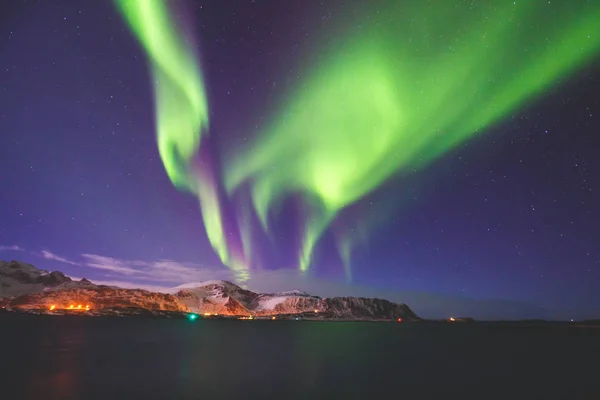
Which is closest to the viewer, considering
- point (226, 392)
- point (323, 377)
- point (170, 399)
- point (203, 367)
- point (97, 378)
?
point (170, 399)

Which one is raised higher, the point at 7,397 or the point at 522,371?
the point at 522,371

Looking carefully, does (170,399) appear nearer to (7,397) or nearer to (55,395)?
(55,395)

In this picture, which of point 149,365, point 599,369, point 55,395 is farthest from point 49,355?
point 599,369

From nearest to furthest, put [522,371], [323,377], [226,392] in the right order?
[226,392]
[323,377]
[522,371]

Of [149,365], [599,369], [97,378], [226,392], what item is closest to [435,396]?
[226,392]

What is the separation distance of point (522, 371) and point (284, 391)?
40.9 meters

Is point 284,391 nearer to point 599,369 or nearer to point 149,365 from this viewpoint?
point 149,365

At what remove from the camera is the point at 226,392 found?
113ft

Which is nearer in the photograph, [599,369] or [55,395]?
[55,395]

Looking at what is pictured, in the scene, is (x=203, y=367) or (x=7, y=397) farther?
(x=203, y=367)

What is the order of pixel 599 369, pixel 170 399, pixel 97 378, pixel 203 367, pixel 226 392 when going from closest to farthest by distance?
pixel 170 399 → pixel 226 392 → pixel 97 378 → pixel 203 367 → pixel 599 369

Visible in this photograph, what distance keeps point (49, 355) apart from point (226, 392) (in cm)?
4093

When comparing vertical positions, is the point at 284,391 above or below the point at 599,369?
below

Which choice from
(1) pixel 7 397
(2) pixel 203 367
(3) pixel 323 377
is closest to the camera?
(1) pixel 7 397
